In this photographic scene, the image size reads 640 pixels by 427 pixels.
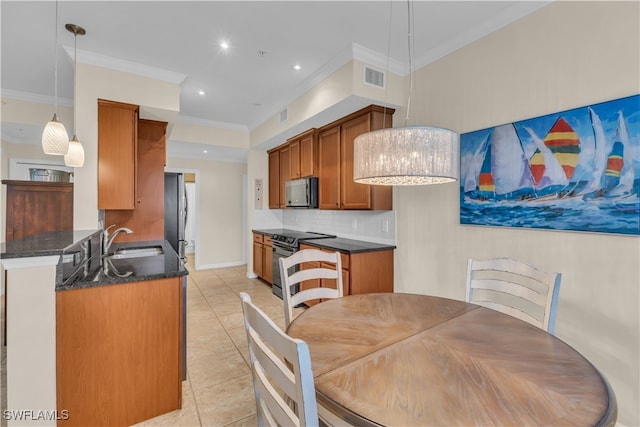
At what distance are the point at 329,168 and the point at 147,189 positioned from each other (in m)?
2.38

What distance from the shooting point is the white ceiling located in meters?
2.13

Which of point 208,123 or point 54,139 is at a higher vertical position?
point 208,123

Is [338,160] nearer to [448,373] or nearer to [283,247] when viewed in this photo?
[283,247]

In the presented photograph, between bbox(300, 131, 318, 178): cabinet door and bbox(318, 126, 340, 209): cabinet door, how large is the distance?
0.07m

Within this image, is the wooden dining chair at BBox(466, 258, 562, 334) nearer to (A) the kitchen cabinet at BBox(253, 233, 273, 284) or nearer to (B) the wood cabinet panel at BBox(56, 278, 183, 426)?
(B) the wood cabinet panel at BBox(56, 278, 183, 426)

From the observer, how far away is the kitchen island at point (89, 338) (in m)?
1.50

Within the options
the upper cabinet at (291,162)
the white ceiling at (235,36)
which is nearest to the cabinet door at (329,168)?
the upper cabinet at (291,162)

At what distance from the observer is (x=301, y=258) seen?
77.9 inches

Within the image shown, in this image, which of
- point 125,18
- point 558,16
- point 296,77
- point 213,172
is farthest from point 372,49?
point 213,172

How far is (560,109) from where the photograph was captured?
1.89m

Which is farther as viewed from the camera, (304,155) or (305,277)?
(304,155)

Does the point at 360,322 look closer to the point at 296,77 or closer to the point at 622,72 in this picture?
the point at 622,72

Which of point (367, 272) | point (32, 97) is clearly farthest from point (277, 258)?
point (32, 97)

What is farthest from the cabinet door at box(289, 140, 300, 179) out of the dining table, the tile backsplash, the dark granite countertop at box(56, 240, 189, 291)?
the dining table
